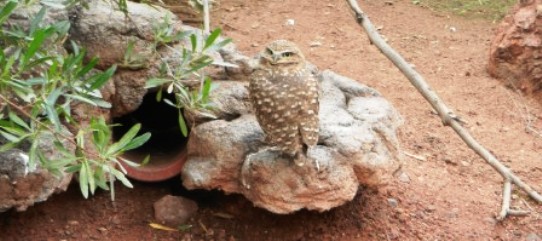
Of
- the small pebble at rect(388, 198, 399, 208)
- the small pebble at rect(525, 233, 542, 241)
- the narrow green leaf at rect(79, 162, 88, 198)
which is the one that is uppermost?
the narrow green leaf at rect(79, 162, 88, 198)

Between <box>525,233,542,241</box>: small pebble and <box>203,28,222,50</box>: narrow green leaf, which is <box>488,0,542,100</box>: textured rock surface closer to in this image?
<box>525,233,542,241</box>: small pebble

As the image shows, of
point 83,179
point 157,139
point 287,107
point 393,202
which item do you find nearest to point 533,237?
point 393,202

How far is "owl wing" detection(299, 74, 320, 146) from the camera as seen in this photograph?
327 cm

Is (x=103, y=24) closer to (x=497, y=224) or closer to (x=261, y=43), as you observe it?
(x=497, y=224)

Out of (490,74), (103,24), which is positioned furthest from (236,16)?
(103,24)

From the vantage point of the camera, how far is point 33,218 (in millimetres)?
3789

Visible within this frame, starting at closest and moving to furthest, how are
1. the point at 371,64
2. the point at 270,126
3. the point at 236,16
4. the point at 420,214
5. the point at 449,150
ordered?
the point at 270,126 → the point at 420,214 → the point at 449,150 → the point at 371,64 → the point at 236,16

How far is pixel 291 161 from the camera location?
3.38m

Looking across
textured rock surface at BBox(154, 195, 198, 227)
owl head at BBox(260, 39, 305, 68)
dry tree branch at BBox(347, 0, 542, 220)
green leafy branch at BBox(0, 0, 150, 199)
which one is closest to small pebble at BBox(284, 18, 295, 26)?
textured rock surface at BBox(154, 195, 198, 227)

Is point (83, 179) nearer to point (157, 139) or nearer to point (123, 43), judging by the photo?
point (123, 43)

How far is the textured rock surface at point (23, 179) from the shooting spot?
3211 mm

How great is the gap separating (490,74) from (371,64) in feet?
3.07

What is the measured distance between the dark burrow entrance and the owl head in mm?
691

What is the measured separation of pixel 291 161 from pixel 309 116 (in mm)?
221
